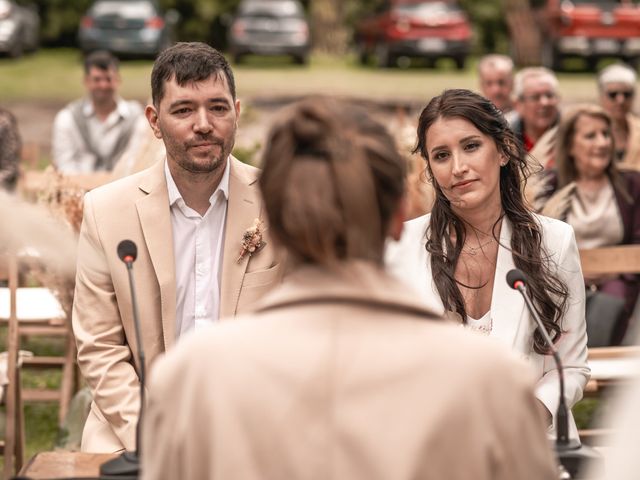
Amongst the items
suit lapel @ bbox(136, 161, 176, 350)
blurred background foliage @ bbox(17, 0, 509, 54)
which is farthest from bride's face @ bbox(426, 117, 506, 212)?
blurred background foliage @ bbox(17, 0, 509, 54)

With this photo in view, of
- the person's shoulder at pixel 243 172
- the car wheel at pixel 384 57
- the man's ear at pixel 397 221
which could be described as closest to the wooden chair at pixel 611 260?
the person's shoulder at pixel 243 172

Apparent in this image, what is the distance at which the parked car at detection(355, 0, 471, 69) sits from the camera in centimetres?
2273

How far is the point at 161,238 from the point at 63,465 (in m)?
1.03

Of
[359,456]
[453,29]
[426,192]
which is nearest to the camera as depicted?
[359,456]

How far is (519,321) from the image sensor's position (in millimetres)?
3643

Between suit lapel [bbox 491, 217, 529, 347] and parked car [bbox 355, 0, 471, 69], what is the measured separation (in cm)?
1946

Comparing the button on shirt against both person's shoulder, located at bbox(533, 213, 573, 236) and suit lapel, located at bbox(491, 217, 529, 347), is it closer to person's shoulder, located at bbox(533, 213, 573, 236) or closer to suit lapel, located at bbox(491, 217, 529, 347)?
suit lapel, located at bbox(491, 217, 529, 347)

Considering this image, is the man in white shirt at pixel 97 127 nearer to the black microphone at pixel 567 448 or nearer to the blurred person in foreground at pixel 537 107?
the blurred person in foreground at pixel 537 107

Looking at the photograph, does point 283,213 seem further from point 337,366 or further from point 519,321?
point 519,321

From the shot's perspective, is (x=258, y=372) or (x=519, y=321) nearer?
(x=258, y=372)

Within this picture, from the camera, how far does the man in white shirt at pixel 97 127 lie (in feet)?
28.3

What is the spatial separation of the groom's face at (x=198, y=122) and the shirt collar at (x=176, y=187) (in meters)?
0.08

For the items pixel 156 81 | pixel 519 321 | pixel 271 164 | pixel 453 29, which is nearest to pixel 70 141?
pixel 156 81

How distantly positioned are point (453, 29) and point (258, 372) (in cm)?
2145
